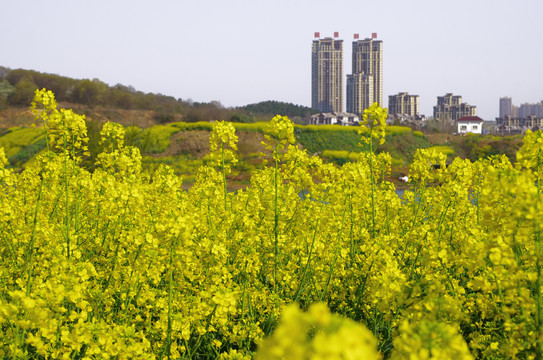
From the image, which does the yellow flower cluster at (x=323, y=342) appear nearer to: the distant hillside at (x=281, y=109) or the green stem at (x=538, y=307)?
the green stem at (x=538, y=307)

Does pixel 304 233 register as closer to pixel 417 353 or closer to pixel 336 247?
pixel 336 247

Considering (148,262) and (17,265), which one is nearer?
(148,262)

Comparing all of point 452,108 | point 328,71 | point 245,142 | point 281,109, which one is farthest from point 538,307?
A: point 328,71

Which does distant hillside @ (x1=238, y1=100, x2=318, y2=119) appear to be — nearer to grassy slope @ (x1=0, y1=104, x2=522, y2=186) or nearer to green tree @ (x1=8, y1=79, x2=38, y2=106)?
grassy slope @ (x1=0, y1=104, x2=522, y2=186)

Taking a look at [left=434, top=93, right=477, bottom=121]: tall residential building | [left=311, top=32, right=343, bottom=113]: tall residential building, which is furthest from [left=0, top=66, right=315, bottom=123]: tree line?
[left=311, top=32, right=343, bottom=113]: tall residential building

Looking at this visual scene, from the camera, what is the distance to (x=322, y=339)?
1.15 meters

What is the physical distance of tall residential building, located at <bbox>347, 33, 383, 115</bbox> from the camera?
525ft

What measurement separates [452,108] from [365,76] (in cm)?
3187

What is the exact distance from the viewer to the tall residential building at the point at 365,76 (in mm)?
160000

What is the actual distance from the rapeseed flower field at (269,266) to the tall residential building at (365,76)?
158093 mm

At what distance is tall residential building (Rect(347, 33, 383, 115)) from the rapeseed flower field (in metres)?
158

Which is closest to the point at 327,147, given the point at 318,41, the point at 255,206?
the point at 255,206

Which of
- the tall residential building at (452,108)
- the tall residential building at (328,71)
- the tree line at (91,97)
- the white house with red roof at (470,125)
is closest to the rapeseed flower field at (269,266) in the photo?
the tree line at (91,97)

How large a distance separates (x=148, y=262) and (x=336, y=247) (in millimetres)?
1905
